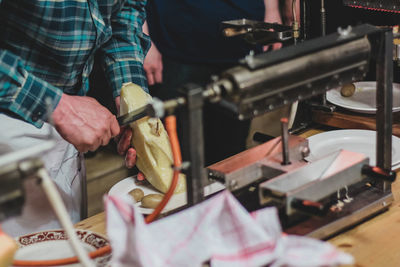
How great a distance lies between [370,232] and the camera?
1.05 meters

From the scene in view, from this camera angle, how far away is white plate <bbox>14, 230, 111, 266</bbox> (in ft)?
3.17

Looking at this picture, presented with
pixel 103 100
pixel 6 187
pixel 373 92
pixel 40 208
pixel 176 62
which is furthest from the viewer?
pixel 176 62

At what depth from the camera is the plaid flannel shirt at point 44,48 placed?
53.3 inches

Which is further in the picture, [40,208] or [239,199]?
[40,208]

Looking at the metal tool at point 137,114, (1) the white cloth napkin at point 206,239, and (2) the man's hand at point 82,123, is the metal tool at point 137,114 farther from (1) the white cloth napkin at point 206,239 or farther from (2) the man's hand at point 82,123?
(2) the man's hand at point 82,123

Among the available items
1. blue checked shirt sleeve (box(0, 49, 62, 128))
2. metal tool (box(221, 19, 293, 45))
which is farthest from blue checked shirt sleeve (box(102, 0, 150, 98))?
metal tool (box(221, 19, 293, 45))

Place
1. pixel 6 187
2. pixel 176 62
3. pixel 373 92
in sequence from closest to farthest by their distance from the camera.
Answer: pixel 6 187 < pixel 373 92 < pixel 176 62

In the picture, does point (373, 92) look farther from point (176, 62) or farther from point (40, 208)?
point (40, 208)

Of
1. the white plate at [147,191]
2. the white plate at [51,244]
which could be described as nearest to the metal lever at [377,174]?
the white plate at [147,191]

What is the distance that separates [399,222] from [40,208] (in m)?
1.04

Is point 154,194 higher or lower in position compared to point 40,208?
higher

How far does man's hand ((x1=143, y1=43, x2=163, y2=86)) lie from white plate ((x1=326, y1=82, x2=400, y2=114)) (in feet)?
2.48

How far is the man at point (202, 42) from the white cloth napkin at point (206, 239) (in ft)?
4.96

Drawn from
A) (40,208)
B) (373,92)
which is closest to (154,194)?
(40,208)
